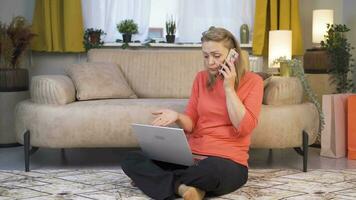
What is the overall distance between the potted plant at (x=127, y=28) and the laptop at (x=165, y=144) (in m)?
2.33

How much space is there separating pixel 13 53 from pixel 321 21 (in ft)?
8.61

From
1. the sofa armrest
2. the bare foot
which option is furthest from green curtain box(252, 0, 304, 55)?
the bare foot

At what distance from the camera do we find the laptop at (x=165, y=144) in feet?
7.05

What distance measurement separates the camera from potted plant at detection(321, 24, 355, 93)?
391 cm

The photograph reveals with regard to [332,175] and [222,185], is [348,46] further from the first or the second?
[222,185]

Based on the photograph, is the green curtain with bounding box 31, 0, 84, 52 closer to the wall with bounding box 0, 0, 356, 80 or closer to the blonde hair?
the wall with bounding box 0, 0, 356, 80

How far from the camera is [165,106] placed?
303cm

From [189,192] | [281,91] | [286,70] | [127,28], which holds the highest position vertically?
[127,28]

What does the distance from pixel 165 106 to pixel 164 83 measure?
62 cm

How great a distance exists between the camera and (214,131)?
231 centimetres

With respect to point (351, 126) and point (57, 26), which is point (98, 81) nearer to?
point (57, 26)

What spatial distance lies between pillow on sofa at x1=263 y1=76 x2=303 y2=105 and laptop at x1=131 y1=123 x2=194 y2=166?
3.12 feet

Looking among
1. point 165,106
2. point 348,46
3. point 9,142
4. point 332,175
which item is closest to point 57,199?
point 165,106

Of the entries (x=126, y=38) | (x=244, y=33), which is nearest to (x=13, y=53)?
(x=126, y=38)
